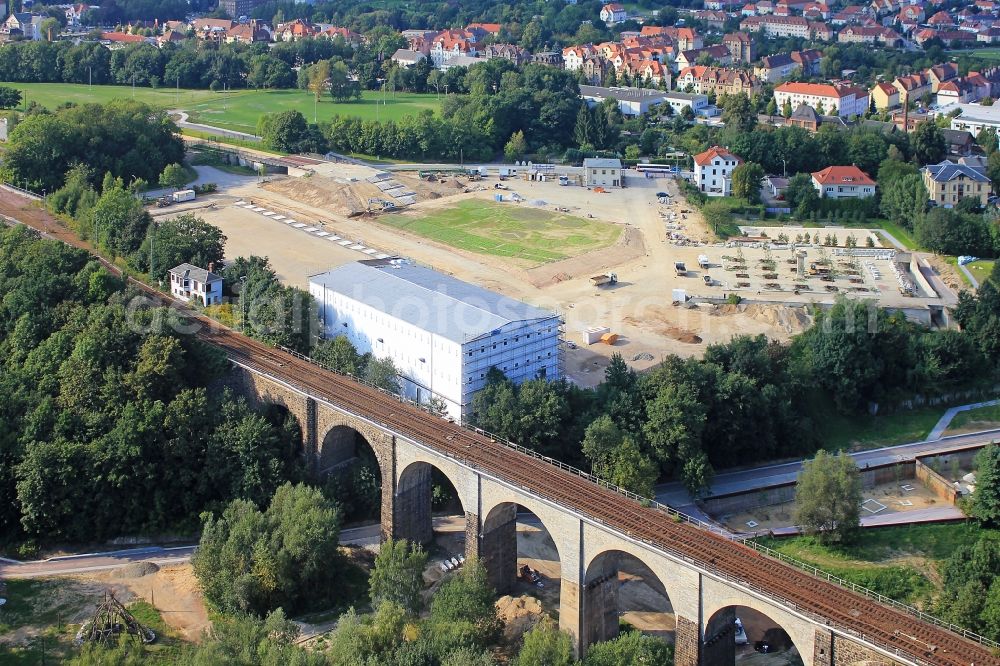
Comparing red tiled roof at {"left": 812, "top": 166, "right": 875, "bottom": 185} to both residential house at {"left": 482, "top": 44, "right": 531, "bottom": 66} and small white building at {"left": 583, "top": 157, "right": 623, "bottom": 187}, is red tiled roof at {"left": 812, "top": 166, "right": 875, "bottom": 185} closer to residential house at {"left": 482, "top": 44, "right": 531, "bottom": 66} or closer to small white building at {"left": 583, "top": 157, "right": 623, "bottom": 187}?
small white building at {"left": 583, "top": 157, "right": 623, "bottom": 187}

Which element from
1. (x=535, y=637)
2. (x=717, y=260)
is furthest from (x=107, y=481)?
(x=717, y=260)

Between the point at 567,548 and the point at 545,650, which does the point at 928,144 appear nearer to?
the point at 567,548

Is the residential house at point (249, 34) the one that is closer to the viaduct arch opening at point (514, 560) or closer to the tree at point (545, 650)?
the viaduct arch opening at point (514, 560)

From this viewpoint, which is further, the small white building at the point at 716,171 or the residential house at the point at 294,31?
the residential house at the point at 294,31

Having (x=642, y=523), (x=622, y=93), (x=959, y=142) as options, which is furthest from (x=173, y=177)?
(x=959, y=142)

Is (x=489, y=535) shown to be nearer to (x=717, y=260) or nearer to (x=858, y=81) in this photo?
(x=717, y=260)

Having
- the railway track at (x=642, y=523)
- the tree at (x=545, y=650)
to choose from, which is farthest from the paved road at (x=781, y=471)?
the tree at (x=545, y=650)
